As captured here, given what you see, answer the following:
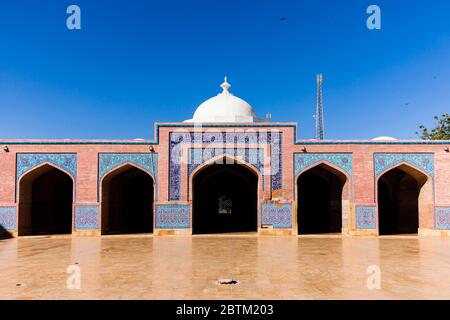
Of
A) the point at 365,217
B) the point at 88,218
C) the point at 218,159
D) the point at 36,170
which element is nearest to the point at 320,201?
the point at 365,217

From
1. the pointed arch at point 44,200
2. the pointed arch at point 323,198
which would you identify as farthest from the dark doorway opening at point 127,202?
the pointed arch at point 323,198

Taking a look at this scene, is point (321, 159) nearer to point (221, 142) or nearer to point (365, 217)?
point (365, 217)

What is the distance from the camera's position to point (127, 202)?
1759 cm

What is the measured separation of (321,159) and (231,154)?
11.6ft

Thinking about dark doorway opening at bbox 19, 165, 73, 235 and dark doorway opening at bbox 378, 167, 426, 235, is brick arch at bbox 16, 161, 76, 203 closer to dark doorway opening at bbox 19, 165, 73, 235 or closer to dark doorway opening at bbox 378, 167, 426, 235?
dark doorway opening at bbox 19, 165, 73, 235

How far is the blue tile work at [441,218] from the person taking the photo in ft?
45.2

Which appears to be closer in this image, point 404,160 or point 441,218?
point 441,218

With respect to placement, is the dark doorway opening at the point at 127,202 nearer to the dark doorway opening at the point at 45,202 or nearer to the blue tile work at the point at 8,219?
the dark doorway opening at the point at 45,202

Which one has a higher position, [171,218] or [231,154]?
[231,154]

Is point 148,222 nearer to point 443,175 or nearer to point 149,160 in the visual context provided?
point 149,160

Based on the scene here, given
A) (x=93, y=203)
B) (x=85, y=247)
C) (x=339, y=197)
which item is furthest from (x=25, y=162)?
(x=339, y=197)

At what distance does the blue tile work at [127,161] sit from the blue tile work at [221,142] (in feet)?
2.21

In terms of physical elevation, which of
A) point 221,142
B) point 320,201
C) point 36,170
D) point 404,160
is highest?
point 221,142

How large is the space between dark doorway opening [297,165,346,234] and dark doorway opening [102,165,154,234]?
25.0 feet
